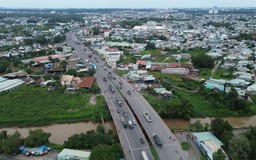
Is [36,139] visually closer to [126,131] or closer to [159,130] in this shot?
[126,131]

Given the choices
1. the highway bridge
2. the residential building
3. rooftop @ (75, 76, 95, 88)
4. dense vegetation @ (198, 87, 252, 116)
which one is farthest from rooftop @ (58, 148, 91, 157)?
dense vegetation @ (198, 87, 252, 116)

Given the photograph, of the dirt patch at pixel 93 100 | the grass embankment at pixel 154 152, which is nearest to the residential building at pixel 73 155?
the grass embankment at pixel 154 152

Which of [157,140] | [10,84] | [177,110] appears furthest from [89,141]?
[10,84]

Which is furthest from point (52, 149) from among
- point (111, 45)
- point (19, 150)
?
point (111, 45)

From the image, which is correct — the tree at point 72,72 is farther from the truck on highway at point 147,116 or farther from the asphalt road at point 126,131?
the truck on highway at point 147,116

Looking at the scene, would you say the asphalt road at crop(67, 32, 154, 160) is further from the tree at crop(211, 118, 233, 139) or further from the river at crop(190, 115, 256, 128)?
the river at crop(190, 115, 256, 128)

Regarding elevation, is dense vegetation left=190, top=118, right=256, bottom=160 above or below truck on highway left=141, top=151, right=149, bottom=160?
above
